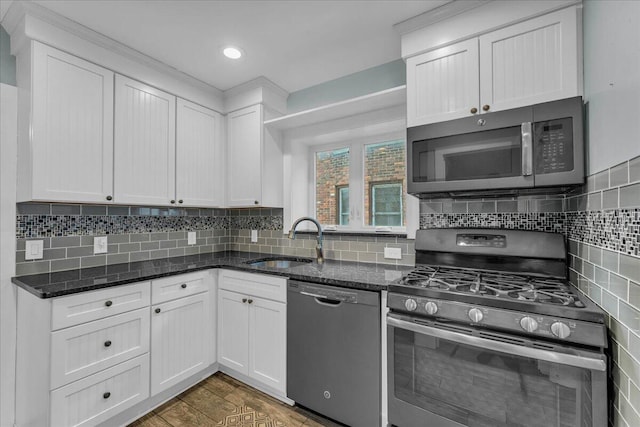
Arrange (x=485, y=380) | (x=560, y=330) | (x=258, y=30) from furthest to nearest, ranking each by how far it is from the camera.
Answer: (x=258, y=30) < (x=485, y=380) < (x=560, y=330)

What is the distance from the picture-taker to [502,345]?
3.76ft

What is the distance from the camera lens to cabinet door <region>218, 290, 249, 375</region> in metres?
2.17

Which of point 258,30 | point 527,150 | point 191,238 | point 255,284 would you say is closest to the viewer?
point 527,150

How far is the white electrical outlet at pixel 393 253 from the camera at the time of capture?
7.05 feet

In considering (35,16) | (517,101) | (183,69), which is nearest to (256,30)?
(183,69)

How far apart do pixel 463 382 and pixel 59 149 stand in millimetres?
2492

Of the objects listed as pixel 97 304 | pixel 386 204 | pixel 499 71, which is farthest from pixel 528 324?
pixel 97 304

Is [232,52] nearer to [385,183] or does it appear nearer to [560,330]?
[385,183]

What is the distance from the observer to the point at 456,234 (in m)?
1.81

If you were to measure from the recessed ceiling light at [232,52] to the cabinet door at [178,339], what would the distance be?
1.81 m

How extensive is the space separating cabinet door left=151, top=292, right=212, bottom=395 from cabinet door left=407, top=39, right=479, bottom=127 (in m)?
1.99

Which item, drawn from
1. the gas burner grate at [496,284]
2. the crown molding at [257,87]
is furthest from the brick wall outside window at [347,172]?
the gas burner grate at [496,284]

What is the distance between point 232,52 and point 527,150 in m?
1.98

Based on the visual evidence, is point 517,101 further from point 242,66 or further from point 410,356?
point 242,66
